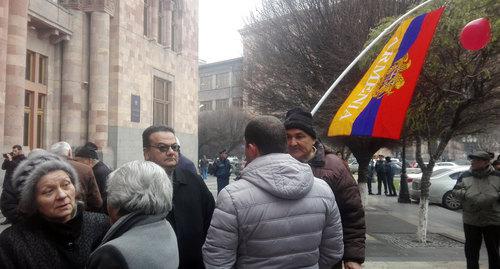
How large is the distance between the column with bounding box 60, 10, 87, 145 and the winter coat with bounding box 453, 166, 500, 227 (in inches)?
513

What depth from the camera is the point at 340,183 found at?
3.56m

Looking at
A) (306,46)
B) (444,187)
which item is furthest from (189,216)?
(444,187)

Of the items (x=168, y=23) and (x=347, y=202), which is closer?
(x=347, y=202)

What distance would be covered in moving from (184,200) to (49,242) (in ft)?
3.74

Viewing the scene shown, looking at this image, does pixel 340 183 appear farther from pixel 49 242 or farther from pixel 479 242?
pixel 479 242

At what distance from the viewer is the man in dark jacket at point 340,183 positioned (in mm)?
3486

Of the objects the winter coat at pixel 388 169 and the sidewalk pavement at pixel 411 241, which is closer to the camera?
the sidewalk pavement at pixel 411 241

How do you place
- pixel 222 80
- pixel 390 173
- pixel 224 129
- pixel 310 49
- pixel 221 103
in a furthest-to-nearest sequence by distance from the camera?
pixel 222 80
pixel 221 103
pixel 224 129
pixel 390 173
pixel 310 49

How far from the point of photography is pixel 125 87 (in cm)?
1812

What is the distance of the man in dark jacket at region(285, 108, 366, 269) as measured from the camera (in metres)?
3.49

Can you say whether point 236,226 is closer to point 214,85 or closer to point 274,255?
point 274,255

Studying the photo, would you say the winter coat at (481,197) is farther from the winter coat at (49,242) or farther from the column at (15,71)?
the column at (15,71)

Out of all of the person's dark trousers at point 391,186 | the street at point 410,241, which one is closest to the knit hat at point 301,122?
the street at point 410,241

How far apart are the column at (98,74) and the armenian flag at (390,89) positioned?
470 inches
